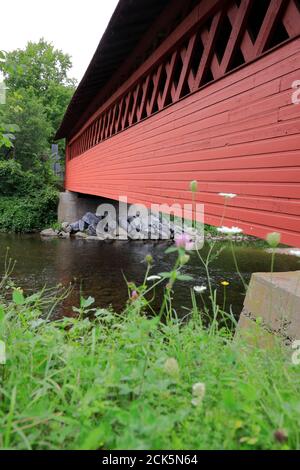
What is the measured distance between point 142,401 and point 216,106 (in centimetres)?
343

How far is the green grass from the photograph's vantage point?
1.16m

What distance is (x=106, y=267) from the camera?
10.2 meters

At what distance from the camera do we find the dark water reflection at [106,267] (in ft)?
24.9

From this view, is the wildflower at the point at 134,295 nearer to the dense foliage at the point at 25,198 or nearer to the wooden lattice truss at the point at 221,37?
the wooden lattice truss at the point at 221,37

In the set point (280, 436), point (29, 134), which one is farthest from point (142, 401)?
point (29, 134)

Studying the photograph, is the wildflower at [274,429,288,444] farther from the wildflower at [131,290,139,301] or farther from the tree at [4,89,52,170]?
the tree at [4,89,52,170]

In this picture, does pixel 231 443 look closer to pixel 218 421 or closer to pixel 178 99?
pixel 218 421

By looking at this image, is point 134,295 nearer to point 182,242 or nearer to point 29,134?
point 182,242

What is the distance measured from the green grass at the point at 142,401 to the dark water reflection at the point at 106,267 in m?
3.70

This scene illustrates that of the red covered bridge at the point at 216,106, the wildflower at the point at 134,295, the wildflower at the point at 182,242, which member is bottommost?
the wildflower at the point at 134,295

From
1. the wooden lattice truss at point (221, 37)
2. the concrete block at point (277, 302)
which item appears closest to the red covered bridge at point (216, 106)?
the wooden lattice truss at point (221, 37)

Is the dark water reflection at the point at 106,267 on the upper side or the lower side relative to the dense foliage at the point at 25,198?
lower

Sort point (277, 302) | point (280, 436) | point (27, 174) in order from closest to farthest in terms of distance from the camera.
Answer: point (280, 436) < point (277, 302) < point (27, 174)
